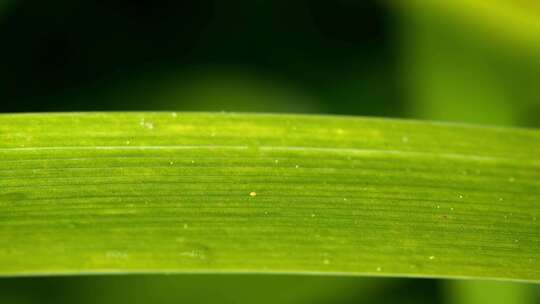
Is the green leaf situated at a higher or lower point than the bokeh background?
lower

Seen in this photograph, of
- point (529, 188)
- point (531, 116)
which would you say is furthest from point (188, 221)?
point (531, 116)

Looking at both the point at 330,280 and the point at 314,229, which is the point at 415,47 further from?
the point at 314,229

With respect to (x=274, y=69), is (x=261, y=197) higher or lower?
lower

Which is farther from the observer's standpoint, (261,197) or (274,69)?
(274,69)

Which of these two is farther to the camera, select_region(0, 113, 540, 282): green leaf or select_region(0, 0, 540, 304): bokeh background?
select_region(0, 0, 540, 304): bokeh background
